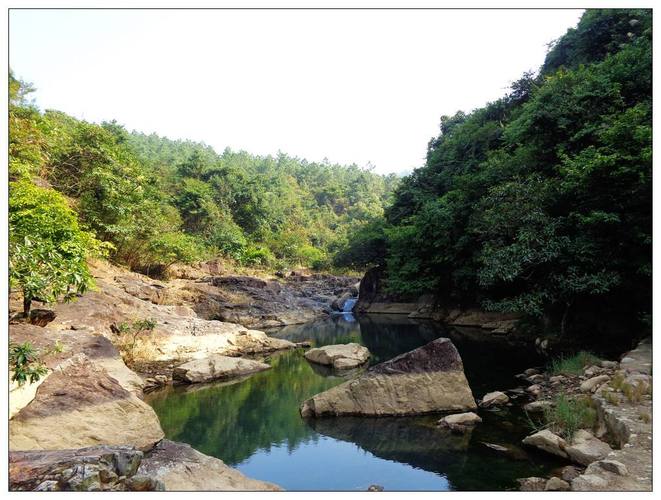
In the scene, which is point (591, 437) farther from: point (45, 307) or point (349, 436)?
point (45, 307)

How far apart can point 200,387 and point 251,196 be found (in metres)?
32.9

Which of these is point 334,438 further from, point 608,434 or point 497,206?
point 497,206

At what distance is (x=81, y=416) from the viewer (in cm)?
726

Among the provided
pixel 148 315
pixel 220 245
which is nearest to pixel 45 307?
pixel 148 315

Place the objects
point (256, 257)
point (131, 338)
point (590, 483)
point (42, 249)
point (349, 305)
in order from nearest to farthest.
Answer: point (590, 483) → point (42, 249) → point (131, 338) → point (349, 305) → point (256, 257)

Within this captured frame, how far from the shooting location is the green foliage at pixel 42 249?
22.2ft

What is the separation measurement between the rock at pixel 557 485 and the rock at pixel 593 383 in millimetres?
3524

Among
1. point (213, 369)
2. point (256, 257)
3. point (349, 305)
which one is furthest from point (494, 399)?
point (256, 257)

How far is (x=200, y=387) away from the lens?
11891mm

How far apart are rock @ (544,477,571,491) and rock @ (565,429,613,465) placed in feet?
2.69

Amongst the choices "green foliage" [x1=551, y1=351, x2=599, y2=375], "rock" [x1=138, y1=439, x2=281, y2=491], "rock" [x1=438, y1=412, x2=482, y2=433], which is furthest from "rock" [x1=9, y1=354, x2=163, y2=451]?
"green foliage" [x1=551, y1=351, x2=599, y2=375]

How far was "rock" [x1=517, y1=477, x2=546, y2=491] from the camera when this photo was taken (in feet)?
19.0

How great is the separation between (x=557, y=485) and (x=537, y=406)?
3.57m

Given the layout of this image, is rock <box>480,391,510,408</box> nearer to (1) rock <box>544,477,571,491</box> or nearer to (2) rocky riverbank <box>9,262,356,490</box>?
(1) rock <box>544,477,571,491</box>
